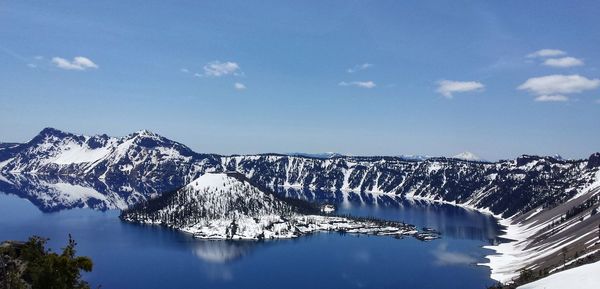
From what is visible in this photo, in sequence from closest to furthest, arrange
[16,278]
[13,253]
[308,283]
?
[16,278]
[13,253]
[308,283]

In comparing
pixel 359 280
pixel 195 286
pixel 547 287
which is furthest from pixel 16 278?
pixel 359 280

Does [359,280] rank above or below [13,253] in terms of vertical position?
below

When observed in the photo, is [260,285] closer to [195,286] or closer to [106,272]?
[195,286]

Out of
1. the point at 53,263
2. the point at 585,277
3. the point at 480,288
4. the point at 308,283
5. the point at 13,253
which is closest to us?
the point at 53,263

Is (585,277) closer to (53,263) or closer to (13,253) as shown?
(53,263)

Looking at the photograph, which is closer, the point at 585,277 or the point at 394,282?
the point at 585,277

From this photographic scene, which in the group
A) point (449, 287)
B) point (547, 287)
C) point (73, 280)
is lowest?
point (449, 287)

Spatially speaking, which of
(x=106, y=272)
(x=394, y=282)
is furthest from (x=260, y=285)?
(x=106, y=272)
